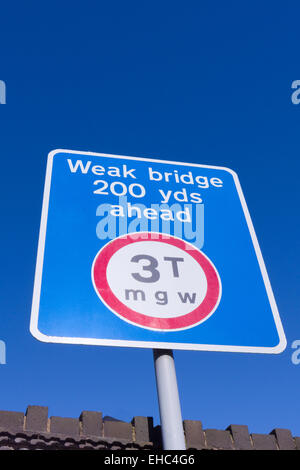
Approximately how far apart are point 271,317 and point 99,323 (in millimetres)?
540

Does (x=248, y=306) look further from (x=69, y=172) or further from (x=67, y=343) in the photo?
(x=69, y=172)

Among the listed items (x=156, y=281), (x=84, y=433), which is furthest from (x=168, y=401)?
(x=84, y=433)

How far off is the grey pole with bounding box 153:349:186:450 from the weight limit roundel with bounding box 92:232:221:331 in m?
0.08

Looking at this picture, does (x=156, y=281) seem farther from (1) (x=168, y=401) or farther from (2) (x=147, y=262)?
(1) (x=168, y=401)

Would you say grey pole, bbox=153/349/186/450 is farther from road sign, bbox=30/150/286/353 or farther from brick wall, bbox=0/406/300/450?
brick wall, bbox=0/406/300/450

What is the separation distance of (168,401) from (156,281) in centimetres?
36

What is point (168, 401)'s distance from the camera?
1.05 metres

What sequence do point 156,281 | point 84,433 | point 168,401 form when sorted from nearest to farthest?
point 168,401
point 156,281
point 84,433

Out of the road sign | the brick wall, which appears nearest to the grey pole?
the road sign

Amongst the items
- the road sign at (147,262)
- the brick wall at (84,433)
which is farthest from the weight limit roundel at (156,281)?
the brick wall at (84,433)

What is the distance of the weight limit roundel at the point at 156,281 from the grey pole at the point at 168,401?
8 centimetres
